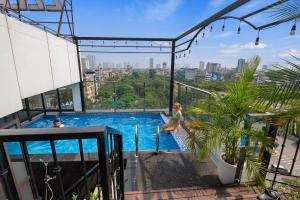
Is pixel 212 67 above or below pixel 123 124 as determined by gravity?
above

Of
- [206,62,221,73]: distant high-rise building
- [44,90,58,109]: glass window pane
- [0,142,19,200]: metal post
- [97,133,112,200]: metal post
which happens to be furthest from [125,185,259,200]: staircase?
[44,90,58,109]: glass window pane

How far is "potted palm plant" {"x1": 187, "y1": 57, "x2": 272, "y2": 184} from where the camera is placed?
76.0 inches

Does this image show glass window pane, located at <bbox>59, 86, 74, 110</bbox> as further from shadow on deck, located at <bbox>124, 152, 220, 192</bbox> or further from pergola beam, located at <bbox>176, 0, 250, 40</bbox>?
pergola beam, located at <bbox>176, 0, 250, 40</bbox>

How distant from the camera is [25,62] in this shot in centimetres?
349

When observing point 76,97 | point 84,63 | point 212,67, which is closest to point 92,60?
point 84,63

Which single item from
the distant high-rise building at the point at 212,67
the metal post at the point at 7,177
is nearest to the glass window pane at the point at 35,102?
the metal post at the point at 7,177

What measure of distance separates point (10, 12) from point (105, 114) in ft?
16.0

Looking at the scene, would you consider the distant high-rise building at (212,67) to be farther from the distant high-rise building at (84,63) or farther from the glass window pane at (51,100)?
the glass window pane at (51,100)

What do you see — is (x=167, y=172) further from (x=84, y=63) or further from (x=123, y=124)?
(x=84, y=63)

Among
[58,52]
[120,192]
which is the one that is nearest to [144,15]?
[58,52]

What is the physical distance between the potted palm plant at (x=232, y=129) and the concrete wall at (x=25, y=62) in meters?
3.58

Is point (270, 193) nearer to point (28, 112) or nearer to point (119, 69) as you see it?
point (119, 69)

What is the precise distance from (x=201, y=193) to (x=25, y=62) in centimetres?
450

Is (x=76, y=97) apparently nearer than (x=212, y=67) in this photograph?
Yes
